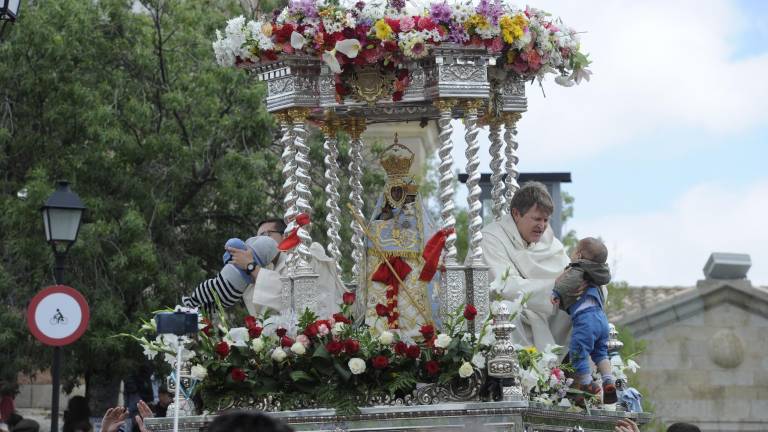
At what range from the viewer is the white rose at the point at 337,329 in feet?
44.0

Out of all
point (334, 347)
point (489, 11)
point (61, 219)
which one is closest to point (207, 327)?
point (334, 347)

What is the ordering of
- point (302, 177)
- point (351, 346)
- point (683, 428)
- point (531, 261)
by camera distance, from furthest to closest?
point (531, 261) < point (302, 177) < point (351, 346) < point (683, 428)

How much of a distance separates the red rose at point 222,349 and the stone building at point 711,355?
78.5 feet

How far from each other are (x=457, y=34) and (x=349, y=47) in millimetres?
869

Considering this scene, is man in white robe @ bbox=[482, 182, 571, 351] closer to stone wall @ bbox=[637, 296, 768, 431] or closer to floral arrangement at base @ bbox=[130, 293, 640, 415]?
floral arrangement at base @ bbox=[130, 293, 640, 415]

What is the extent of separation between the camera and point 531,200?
48.1ft

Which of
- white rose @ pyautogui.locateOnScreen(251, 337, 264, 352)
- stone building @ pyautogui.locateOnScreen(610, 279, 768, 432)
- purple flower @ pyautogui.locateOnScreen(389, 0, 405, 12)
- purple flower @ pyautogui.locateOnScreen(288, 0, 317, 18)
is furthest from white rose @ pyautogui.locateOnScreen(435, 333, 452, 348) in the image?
stone building @ pyautogui.locateOnScreen(610, 279, 768, 432)

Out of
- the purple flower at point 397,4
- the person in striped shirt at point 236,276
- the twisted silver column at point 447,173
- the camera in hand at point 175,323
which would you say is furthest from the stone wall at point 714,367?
the camera in hand at point 175,323

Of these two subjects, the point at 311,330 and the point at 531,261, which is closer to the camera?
the point at 311,330

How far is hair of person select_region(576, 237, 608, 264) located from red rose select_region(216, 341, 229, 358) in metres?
2.94

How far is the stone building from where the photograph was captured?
121 feet

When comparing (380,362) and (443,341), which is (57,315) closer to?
(380,362)

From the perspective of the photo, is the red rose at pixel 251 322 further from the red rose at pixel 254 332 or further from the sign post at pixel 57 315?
the sign post at pixel 57 315

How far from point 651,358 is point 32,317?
22.2 metres
